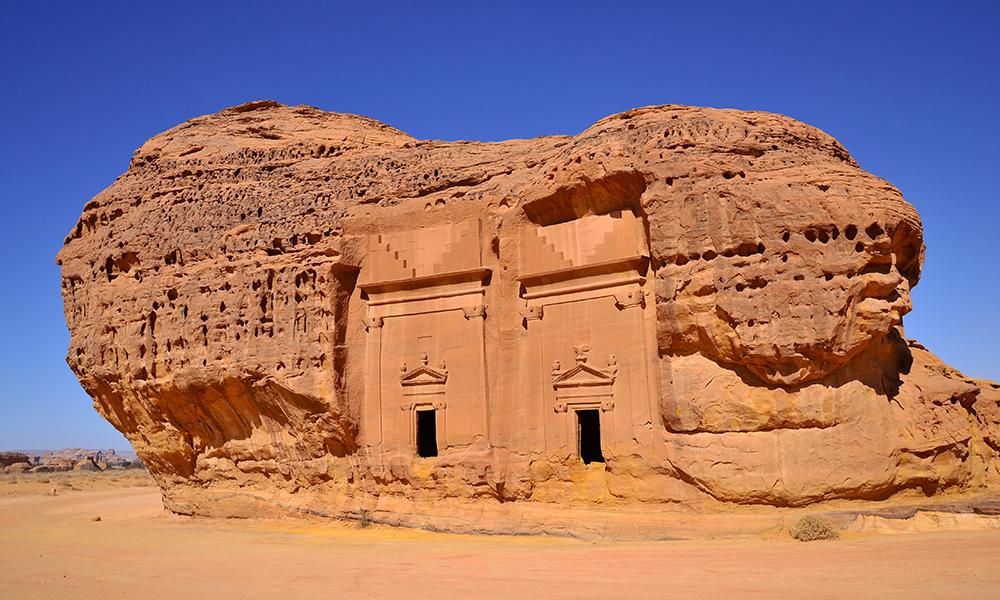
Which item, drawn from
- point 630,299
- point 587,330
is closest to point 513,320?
point 587,330

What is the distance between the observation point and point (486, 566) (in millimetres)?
13945

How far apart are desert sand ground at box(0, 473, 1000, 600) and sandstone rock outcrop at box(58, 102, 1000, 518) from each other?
182 cm

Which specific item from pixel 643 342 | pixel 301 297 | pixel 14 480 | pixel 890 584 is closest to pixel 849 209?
pixel 643 342

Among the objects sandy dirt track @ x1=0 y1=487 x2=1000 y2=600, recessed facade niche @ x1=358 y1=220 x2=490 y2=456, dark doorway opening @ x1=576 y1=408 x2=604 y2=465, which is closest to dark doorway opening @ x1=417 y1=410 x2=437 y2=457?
recessed facade niche @ x1=358 y1=220 x2=490 y2=456

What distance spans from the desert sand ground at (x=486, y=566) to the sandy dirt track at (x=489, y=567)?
0.02 metres

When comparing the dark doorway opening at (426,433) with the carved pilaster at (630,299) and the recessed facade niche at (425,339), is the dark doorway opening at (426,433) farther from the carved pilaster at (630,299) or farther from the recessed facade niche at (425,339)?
the carved pilaster at (630,299)

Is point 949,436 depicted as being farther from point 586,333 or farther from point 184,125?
point 184,125

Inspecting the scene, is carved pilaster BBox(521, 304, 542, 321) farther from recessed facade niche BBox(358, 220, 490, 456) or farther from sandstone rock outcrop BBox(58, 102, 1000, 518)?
recessed facade niche BBox(358, 220, 490, 456)

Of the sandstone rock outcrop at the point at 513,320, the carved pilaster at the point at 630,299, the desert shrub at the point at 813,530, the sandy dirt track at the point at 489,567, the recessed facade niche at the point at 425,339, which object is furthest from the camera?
the recessed facade niche at the point at 425,339

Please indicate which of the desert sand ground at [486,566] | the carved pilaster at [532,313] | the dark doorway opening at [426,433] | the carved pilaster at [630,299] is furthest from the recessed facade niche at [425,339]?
the carved pilaster at [630,299]

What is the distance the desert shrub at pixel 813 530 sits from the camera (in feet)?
48.5

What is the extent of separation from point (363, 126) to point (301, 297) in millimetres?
7764

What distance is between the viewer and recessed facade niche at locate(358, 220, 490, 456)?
67.1ft

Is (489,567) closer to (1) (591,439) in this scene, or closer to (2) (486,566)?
(2) (486,566)
